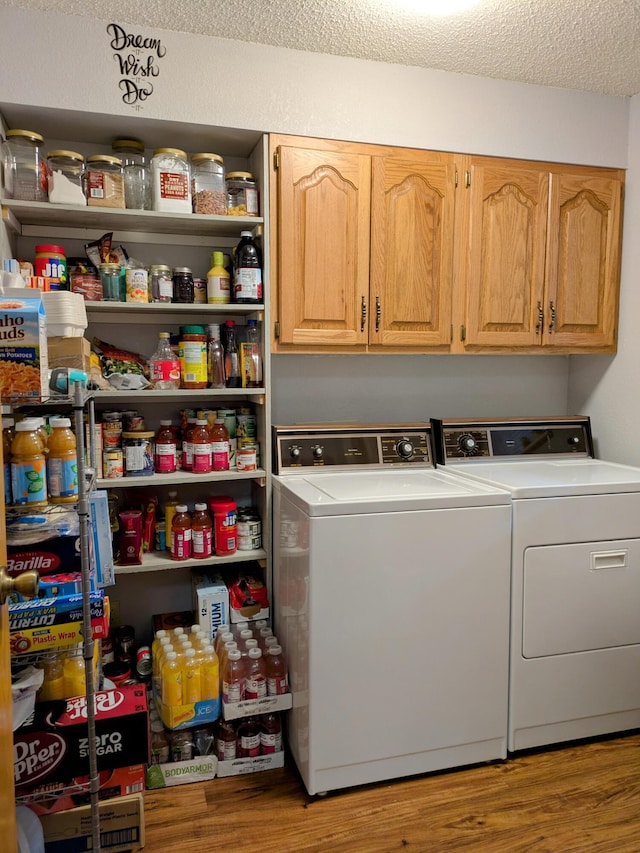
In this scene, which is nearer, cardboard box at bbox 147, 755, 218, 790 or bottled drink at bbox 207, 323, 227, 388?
cardboard box at bbox 147, 755, 218, 790

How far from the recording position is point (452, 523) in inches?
75.6

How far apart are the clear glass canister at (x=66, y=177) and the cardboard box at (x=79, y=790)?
1.75 m

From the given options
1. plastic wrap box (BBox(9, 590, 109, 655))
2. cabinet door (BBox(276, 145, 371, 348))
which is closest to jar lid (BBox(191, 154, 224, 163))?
cabinet door (BBox(276, 145, 371, 348))

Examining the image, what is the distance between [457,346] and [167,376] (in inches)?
44.9

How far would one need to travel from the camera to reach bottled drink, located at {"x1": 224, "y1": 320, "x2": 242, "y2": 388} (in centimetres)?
227

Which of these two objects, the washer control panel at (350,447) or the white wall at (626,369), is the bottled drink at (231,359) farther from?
the white wall at (626,369)

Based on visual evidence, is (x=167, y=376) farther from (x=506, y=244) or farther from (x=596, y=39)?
(x=596, y=39)

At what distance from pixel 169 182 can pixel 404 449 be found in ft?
4.33

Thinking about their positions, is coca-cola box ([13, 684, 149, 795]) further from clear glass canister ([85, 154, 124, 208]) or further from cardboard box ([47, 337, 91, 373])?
clear glass canister ([85, 154, 124, 208])

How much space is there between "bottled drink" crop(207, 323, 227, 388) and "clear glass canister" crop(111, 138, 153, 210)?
0.50 m

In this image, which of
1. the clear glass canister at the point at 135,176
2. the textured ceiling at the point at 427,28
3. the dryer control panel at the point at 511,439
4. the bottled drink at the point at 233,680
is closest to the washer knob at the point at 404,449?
the dryer control panel at the point at 511,439

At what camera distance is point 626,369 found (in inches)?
104

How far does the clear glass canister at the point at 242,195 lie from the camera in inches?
87.4

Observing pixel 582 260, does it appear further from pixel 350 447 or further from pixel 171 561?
pixel 171 561
